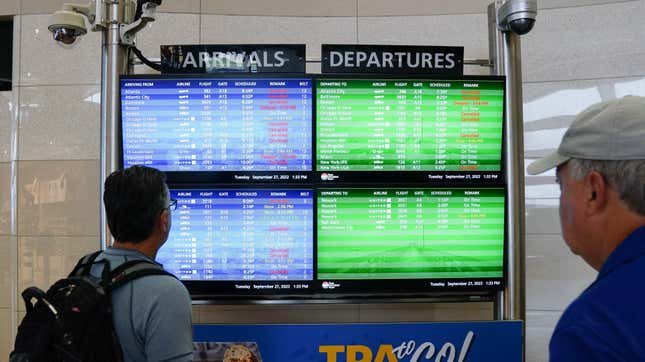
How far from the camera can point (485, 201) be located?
3277mm

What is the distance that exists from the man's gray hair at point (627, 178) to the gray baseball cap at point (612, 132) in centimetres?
2

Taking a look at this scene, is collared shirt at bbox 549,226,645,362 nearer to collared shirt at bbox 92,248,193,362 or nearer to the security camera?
collared shirt at bbox 92,248,193,362

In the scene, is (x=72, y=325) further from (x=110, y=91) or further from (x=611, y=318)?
(x=110, y=91)

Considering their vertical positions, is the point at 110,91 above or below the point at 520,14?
below

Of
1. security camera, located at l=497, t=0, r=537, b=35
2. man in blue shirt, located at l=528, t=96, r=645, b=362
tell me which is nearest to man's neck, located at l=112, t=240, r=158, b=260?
man in blue shirt, located at l=528, t=96, r=645, b=362

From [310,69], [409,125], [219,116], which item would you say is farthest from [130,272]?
[310,69]

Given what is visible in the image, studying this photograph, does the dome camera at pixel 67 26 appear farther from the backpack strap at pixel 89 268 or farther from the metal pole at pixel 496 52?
the metal pole at pixel 496 52

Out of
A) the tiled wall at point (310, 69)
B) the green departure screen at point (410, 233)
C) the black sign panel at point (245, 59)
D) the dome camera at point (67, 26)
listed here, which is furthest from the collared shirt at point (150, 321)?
the tiled wall at point (310, 69)

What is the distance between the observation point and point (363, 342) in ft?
10.2

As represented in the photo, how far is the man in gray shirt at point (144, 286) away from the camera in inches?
61.2

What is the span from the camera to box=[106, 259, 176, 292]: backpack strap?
1573 mm

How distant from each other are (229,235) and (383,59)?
4.59 feet

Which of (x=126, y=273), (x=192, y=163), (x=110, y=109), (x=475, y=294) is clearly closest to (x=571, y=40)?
(x=475, y=294)

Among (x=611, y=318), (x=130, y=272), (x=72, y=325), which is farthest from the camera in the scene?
(x=130, y=272)
